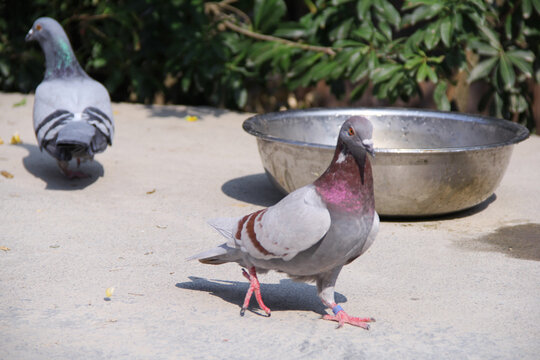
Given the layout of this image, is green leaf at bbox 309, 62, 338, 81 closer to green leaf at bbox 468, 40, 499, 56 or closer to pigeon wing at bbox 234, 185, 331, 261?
green leaf at bbox 468, 40, 499, 56

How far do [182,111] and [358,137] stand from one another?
5554 mm

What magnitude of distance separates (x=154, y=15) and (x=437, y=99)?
144 inches

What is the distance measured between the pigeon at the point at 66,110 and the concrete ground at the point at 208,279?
1.08 ft

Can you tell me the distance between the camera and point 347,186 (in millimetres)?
2744

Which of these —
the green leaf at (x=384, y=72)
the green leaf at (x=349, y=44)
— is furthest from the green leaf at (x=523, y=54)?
the green leaf at (x=349, y=44)

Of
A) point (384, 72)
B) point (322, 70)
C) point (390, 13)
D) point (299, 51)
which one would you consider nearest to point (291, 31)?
point (299, 51)

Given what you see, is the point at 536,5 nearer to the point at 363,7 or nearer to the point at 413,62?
the point at 413,62

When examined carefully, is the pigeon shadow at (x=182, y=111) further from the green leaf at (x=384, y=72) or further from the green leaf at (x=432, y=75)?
the green leaf at (x=432, y=75)

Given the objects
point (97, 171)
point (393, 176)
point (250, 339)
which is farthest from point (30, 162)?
point (250, 339)

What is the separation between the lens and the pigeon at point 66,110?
490 cm

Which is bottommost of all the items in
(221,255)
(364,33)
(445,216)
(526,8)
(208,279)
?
(208,279)

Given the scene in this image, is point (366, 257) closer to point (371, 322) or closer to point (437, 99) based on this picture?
point (371, 322)

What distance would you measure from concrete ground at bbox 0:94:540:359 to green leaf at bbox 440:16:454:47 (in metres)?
1.31

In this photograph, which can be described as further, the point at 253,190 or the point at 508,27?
the point at 508,27
